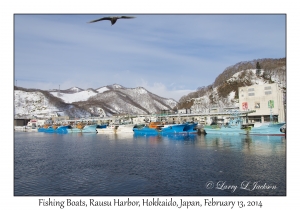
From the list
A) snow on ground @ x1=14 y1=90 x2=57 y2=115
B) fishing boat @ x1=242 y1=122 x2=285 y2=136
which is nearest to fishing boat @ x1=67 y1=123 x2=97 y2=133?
fishing boat @ x1=242 y1=122 x2=285 y2=136

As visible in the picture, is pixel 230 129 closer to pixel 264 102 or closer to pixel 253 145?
pixel 264 102

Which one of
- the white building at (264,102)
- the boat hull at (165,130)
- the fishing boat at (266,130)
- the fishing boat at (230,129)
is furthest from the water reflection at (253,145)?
the white building at (264,102)

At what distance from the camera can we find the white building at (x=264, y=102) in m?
54.3

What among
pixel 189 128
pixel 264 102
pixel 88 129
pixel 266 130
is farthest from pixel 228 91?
pixel 266 130

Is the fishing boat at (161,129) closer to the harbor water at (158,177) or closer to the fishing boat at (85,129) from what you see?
the fishing boat at (85,129)

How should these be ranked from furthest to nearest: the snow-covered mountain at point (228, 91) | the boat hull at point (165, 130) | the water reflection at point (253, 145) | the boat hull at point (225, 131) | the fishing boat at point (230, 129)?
the snow-covered mountain at point (228, 91), the boat hull at point (165, 130), the fishing boat at point (230, 129), the boat hull at point (225, 131), the water reflection at point (253, 145)

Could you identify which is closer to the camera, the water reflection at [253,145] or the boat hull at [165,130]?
the water reflection at [253,145]

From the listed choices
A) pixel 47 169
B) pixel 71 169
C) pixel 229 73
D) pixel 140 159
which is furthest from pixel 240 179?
pixel 229 73

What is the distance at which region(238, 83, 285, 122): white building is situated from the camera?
2140 inches

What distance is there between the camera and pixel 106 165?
1969cm

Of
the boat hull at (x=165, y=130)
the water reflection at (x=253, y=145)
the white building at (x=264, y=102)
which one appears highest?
the white building at (x=264, y=102)

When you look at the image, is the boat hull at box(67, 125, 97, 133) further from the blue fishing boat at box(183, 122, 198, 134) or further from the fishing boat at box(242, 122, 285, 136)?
the fishing boat at box(242, 122, 285, 136)

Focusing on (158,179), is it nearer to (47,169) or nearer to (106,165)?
(106,165)

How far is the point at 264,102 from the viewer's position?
5712cm
